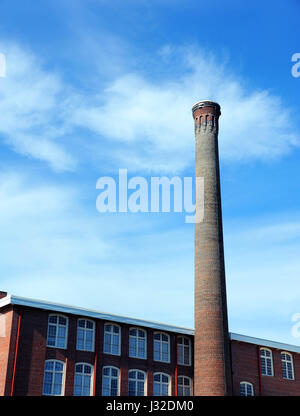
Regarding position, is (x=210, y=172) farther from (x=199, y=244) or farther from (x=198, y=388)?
(x=198, y=388)

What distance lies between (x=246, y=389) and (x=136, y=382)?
25.5 feet

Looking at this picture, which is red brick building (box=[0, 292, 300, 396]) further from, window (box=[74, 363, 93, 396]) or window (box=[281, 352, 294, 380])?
window (box=[281, 352, 294, 380])

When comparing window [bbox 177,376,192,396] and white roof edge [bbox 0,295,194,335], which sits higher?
white roof edge [bbox 0,295,194,335]

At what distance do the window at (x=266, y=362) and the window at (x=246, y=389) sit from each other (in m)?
1.58

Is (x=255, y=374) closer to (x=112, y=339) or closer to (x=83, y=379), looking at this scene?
(x=112, y=339)

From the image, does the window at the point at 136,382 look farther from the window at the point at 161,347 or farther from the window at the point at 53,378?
the window at the point at 53,378

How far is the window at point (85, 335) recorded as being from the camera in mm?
28797

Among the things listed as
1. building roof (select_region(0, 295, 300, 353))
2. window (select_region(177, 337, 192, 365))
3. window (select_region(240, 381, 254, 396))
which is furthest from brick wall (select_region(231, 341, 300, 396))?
window (select_region(177, 337, 192, 365))

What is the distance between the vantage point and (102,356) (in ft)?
95.8

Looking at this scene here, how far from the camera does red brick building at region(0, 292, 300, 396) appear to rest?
26.5 metres

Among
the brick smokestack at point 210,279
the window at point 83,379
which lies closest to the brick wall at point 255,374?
the brick smokestack at point 210,279

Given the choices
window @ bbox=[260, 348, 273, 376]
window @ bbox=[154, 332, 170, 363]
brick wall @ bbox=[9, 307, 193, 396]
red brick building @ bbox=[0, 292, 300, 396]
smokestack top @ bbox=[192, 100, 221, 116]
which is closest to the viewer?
brick wall @ bbox=[9, 307, 193, 396]
